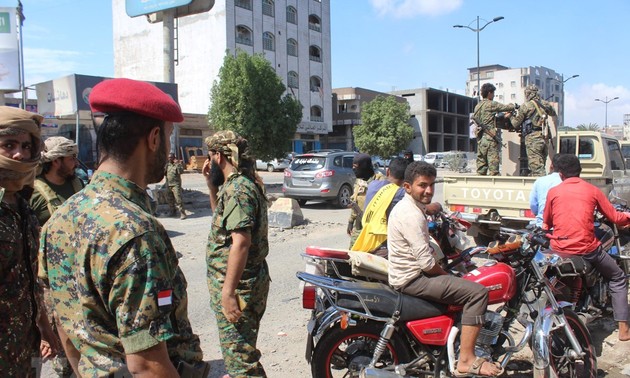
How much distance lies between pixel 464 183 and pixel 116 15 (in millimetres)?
44447

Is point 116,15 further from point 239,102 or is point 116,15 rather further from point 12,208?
point 12,208

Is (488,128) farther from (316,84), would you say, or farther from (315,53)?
(315,53)

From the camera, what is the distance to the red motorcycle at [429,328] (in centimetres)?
322

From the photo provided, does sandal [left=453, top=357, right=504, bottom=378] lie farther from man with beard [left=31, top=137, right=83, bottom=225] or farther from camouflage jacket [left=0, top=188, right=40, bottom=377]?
man with beard [left=31, top=137, right=83, bottom=225]

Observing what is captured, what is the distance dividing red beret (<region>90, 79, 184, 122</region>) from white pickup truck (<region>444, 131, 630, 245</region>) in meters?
5.35

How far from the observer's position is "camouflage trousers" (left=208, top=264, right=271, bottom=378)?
288 cm

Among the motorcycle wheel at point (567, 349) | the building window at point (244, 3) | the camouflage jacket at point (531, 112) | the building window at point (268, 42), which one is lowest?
the motorcycle wheel at point (567, 349)

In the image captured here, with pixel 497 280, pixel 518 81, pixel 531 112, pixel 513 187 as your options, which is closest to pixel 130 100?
pixel 497 280

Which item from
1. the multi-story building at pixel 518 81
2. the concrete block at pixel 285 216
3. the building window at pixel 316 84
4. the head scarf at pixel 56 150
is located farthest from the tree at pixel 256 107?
the multi-story building at pixel 518 81

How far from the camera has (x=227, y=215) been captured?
2893 mm

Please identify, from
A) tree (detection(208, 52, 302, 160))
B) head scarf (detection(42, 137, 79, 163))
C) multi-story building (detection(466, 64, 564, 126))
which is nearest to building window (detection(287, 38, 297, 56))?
tree (detection(208, 52, 302, 160))

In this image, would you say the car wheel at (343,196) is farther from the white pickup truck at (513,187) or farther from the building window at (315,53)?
the building window at (315,53)

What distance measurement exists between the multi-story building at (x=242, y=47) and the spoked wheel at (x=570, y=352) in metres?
33.5

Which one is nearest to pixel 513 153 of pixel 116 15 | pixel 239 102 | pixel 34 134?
pixel 34 134
